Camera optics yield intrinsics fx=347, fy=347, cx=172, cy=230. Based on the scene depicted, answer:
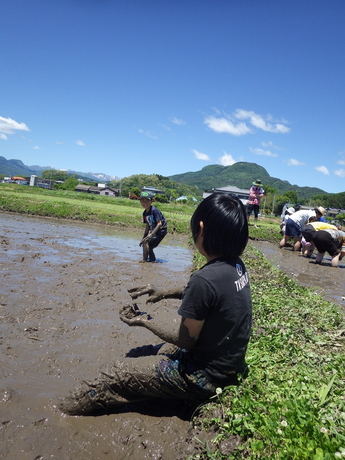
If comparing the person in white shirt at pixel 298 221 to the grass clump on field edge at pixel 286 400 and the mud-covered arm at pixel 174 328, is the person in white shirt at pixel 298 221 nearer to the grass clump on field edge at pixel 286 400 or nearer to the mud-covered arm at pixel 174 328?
the grass clump on field edge at pixel 286 400

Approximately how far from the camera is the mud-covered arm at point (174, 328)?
7.53ft

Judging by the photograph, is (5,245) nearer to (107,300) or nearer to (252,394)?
(107,300)

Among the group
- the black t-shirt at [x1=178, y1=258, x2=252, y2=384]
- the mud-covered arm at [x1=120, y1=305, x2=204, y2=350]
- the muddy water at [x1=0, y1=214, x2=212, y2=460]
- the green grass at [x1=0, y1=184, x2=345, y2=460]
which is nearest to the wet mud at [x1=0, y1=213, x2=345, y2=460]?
the muddy water at [x1=0, y1=214, x2=212, y2=460]

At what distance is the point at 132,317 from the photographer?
9.84 ft

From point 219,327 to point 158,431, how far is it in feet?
2.88

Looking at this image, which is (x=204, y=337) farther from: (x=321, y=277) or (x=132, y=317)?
(x=321, y=277)

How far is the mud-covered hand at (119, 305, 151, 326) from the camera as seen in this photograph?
9.15ft

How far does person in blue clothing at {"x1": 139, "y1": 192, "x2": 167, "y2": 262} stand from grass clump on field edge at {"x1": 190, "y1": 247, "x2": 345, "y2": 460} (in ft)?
17.2

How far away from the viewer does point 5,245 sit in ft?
28.1

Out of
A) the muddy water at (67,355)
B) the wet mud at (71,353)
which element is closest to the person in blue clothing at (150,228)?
the wet mud at (71,353)

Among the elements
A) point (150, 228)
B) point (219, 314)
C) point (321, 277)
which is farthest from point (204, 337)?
point (150, 228)

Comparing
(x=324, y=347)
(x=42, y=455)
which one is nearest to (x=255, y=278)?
(x=324, y=347)

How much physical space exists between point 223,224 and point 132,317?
1.26 meters

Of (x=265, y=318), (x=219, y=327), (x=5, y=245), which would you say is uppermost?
(x=219, y=327)
